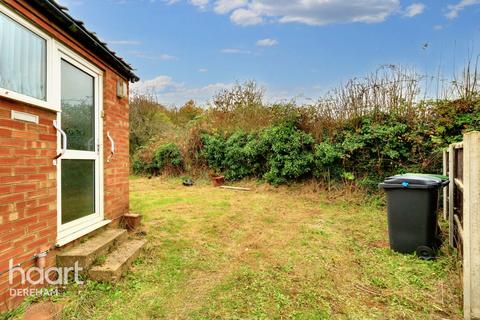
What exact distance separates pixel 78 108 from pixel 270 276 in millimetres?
3422

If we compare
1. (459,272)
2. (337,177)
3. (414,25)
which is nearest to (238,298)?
(459,272)

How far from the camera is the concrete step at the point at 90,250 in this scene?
3.15 meters

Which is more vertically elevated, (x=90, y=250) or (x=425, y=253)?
(x=90, y=250)

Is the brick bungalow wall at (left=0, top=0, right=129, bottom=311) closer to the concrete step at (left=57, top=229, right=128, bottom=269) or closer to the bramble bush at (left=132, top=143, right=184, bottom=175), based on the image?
the concrete step at (left=57, top=229, right=128, bottom=269)

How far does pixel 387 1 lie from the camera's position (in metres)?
8.40

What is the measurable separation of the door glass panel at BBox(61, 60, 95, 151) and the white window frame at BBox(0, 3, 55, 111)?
0.32m

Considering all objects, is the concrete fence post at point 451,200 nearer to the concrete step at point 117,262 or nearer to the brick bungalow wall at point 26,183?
the concrete step at point 117,262

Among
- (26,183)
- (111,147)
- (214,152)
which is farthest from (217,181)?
(26,183)

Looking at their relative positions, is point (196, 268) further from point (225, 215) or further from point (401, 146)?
point (401, 146)

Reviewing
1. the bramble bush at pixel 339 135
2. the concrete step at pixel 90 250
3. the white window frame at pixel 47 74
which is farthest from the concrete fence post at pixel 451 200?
the white window frame at pixel 47 74

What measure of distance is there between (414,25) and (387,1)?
1.16m

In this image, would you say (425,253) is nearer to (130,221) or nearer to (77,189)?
(130,221)

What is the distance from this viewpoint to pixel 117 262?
3451 mm

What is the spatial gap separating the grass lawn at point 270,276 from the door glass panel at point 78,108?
1862mm
